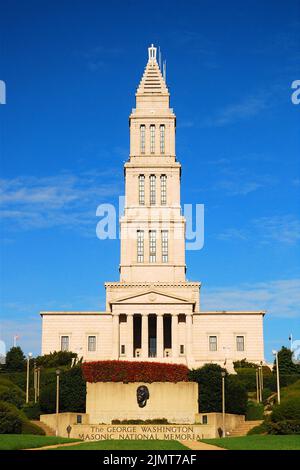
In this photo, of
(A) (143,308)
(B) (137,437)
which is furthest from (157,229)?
(B) (137,437)

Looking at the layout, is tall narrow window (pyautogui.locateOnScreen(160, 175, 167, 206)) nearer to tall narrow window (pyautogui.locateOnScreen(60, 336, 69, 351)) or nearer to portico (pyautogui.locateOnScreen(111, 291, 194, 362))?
portico (pyautogui.locateOnScreen(111, 291, 194, 362))

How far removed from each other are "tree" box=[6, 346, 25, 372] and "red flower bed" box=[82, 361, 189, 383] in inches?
1216

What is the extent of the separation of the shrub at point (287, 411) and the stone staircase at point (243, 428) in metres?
5.42

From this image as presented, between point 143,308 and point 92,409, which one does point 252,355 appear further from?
point 92,409

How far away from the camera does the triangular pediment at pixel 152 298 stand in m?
82.4

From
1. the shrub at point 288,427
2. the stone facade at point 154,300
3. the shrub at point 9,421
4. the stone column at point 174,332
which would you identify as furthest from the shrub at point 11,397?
the stone column at point 174,332

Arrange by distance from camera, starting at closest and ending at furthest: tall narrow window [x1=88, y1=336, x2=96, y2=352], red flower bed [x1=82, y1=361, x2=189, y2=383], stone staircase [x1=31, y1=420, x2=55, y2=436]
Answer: stone staircase [x1=31, y1=420, x2=55, y2=436]
red flower bed [x1=82, y1=361, x2=189, y2=383]
tall narrow window [x1=88, y1=336, x2=96, y2=352]

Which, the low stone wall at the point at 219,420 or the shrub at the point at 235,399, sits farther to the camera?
the shrub at the point at 235,399

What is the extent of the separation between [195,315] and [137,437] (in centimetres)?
4210

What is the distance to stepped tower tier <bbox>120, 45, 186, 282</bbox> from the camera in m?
89.4

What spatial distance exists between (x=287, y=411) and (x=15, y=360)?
4716 centimetres

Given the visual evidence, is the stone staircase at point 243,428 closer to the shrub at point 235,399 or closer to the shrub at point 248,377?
the shrub at point 235,399

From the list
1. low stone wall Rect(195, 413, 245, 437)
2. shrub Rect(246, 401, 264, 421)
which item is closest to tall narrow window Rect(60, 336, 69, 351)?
shrub Rect(246, 401, 264, 421)
